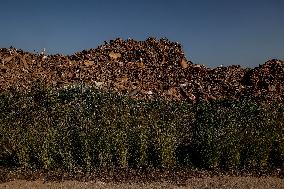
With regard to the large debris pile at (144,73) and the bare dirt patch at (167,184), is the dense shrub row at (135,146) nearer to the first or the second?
the bare dirt patch at (167,184)

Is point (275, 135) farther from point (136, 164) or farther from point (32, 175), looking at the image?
point (32, 175)

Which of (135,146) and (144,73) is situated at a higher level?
(144,73)

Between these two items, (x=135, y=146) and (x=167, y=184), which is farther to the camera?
(x=135, y=146)

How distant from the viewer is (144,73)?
1844cm

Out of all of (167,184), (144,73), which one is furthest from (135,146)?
(144,73)

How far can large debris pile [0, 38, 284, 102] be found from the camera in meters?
16.8

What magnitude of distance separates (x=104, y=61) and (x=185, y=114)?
6526 mm

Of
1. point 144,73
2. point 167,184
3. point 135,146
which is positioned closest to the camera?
point 167,184

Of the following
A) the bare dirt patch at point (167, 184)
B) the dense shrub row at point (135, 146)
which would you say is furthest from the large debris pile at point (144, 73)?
the bare dirt patch at point (167, 184)

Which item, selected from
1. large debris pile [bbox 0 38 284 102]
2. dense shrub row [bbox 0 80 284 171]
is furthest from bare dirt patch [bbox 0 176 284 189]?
large debris pile [bbox 0 38 284 102]

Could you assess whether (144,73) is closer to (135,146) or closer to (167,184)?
(135,146)

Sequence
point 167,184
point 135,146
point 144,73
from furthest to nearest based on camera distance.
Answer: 1. point 144,73
2. point 135,146
3. point 167,184

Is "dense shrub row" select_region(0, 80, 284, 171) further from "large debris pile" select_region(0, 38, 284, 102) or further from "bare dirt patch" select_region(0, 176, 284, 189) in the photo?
"large debris pile" select_region(0, 38, 284, 102)

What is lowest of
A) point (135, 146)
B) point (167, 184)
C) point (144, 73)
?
point (167, 184)
